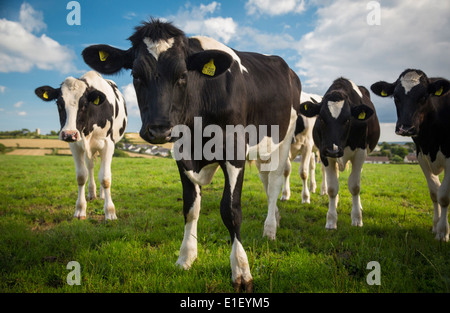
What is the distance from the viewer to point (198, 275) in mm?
3270

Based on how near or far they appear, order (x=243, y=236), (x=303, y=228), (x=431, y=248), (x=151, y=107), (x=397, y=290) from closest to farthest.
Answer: (x=151, y=107), (x=397, y=290), (x=431, y=248), (x=243, y=236), (x=303, y=228)

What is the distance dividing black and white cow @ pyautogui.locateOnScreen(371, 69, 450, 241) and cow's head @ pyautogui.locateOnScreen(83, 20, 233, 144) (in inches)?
138

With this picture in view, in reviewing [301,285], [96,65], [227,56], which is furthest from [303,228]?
[96,65]

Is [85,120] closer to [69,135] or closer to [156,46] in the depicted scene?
[69,135]

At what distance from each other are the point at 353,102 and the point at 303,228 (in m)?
2.81

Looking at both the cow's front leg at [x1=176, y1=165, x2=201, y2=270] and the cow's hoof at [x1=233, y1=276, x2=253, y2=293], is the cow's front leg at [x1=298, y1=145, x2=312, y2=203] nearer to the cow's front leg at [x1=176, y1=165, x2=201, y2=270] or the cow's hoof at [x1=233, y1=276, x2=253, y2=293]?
the cow's front leg at [x1=176, y1=165, x2=201, y2=270]

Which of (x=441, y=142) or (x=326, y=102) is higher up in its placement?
(x=326, y=102)

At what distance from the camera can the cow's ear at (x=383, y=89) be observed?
215 inches

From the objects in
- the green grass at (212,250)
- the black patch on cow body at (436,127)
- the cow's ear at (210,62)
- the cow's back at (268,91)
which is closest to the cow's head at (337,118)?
the cow's back at (268,91)

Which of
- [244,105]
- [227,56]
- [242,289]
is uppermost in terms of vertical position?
[227,56]

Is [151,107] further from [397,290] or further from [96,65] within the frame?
[397,290]

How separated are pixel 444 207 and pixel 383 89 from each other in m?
2.43

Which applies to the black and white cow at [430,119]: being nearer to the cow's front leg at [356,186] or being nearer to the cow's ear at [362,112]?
the cow's ear at [362,112]

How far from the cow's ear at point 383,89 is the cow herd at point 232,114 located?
2 cm
